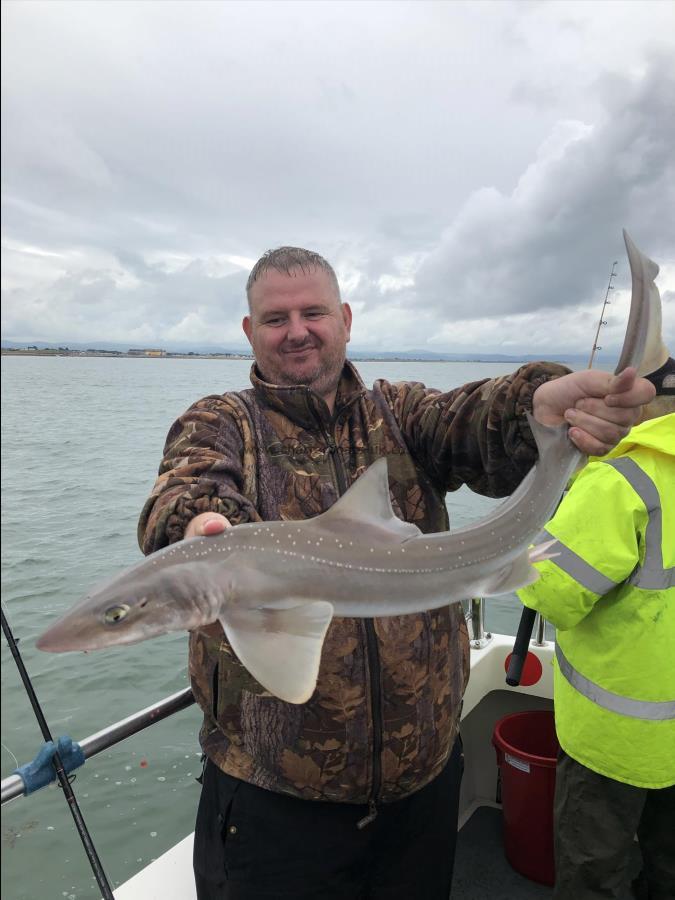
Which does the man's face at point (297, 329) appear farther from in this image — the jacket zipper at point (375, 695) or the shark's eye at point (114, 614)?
the shark's eye at point (114, 614)

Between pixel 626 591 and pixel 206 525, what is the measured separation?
195 cm

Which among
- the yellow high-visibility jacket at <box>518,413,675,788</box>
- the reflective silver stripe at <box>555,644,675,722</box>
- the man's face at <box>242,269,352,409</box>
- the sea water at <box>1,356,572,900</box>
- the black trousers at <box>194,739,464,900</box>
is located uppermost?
the man's face at <box>242,269,352,409</box>

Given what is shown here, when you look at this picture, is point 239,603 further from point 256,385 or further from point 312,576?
point 256,385

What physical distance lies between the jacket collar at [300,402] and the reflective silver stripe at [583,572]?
1.00 metres

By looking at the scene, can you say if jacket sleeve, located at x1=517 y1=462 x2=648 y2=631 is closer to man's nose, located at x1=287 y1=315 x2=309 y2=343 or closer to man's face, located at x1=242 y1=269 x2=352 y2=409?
man's face, located at x1=242 y1=269 x2=352 y2=409

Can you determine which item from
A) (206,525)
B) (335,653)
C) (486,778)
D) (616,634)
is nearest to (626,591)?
(616,634)

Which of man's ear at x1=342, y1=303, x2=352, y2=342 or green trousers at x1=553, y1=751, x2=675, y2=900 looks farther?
man's ear at x1=342, y1=303, x2=352, y2=342

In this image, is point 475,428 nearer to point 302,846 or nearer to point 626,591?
point 626,591

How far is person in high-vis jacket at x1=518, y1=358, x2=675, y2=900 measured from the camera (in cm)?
265

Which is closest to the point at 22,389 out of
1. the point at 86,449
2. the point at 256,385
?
the point at 86,449

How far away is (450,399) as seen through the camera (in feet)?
8.87

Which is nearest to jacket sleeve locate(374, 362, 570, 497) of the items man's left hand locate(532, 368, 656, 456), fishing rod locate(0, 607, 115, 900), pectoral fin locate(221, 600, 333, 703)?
man's left hand locate(532, 368, 656, 456)

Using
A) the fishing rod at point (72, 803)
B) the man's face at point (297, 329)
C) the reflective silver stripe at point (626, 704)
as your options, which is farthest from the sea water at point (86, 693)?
the reflective silver stripe at point (626, 704)

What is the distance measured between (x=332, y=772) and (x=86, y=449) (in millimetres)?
27579
